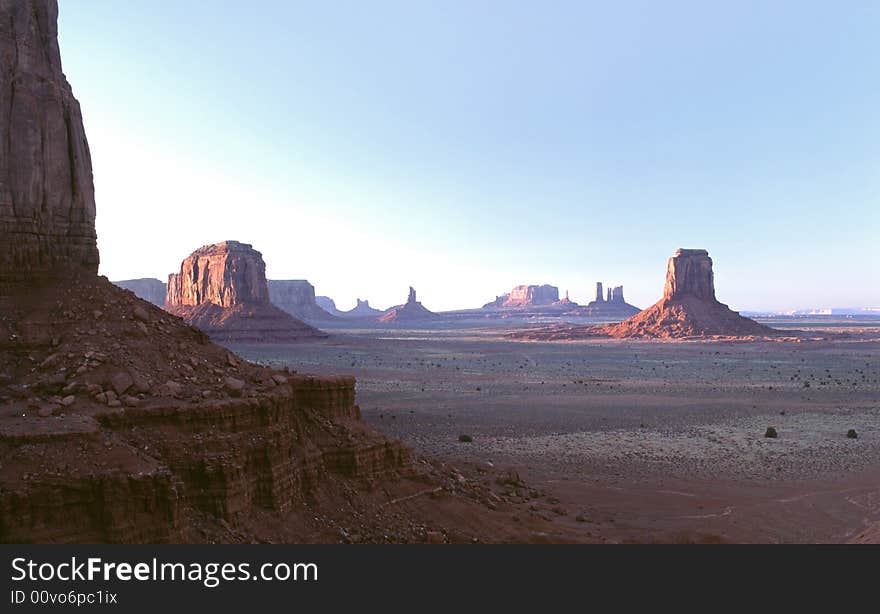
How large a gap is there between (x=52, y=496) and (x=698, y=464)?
2490cm

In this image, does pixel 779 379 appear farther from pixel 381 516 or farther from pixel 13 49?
pixel 13 49

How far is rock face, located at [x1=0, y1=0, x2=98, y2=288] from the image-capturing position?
12.8 m

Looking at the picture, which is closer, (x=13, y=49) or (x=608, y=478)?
(x=13, y=49)

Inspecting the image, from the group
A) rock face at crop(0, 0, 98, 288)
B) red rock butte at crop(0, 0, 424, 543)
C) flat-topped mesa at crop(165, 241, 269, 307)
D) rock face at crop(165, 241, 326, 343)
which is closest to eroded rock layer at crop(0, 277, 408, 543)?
red rock butte at crop(0, 0, 424, 543)

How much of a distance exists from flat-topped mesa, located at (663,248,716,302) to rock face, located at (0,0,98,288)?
15100 cm

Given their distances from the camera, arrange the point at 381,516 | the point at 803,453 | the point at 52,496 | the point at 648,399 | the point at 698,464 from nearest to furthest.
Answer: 1. the point at 52,496
2. the point at 381,516
3. the point at 698,464
4. the point at 803,453
5. the point at 648,399

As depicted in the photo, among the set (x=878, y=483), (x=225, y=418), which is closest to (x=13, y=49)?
(x=225, y=418)

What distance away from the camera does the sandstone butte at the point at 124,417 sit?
901 centimetres

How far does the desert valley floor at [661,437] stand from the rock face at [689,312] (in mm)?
54767

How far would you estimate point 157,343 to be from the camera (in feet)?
41.6

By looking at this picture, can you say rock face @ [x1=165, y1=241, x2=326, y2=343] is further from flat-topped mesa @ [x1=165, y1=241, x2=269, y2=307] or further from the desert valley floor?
the desert valley floor

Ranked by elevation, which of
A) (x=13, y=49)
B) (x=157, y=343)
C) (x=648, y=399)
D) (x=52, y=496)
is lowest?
(x=648, y=399)

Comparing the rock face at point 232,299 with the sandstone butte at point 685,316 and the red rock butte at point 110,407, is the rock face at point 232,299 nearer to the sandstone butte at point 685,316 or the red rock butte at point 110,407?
the sandstone butte at point 685,316

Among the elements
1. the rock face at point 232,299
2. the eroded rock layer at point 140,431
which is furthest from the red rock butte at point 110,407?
the rock face at point 232,299
